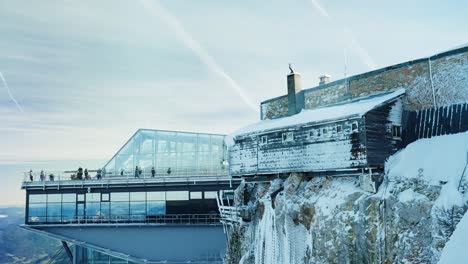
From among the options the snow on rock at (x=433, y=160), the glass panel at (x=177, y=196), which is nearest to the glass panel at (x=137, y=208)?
the glass panel at (x=177, y=196)

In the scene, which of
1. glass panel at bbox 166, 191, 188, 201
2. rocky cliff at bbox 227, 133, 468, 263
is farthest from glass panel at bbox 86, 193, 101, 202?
rocky cliff at bbox 227, 133, 468, 263

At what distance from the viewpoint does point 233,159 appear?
1158 inches

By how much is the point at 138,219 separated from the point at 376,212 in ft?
68.0

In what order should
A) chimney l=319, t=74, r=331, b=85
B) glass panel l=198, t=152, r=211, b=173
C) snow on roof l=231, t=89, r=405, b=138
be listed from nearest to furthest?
snow on roof l=231, t=89, r=405, b=138 → chimney l=319, t=74, r=331, b=85 → glass panel l=198, t=152, r=211, b=173

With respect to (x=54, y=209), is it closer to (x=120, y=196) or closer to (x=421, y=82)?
(x=120, y=196)

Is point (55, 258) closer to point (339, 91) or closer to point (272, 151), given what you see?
point (272, 151)

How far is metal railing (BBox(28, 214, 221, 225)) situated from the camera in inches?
1251

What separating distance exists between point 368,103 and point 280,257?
10.5m

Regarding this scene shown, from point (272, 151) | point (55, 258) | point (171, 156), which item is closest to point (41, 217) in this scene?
point (55, 258)

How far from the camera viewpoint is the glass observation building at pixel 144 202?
104ft

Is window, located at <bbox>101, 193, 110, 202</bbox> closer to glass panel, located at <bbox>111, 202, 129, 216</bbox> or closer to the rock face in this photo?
glass panel, located at <bbox>111, 202, 129, 216</bbox>

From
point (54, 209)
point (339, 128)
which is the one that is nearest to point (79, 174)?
point (54, 209)

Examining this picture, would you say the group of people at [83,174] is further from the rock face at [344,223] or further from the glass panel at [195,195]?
the rock face at [344,223]

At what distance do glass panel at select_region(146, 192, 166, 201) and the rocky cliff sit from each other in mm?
10339
